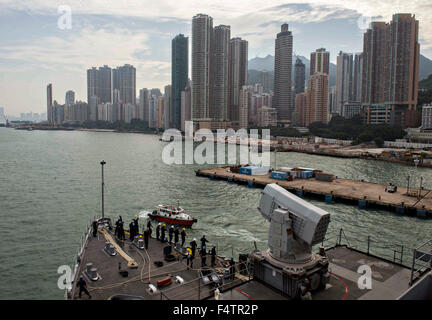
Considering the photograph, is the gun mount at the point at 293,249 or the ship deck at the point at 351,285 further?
the ship deck at the point at 351,285

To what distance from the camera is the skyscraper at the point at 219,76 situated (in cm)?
16325

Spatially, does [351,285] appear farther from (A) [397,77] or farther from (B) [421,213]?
(A) [397,77]

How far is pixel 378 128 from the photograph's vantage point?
103312mm

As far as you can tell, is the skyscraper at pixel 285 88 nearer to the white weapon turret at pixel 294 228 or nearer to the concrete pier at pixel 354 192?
the concrete pier at pixel 354 192

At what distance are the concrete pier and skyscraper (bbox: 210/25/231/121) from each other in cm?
12050

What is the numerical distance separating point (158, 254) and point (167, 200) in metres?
19.3

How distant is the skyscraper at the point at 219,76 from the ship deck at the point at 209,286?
496 ft

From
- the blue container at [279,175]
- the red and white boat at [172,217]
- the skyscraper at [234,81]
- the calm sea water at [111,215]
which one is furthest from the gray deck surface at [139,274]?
the skyscraper at [234,81]

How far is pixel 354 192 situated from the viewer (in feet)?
113

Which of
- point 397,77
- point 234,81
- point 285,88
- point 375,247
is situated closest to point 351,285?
point 375,247

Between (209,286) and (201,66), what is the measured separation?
503ft

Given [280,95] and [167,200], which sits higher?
[280,95]

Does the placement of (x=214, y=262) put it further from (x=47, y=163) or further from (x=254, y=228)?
(x=47, y=163)
